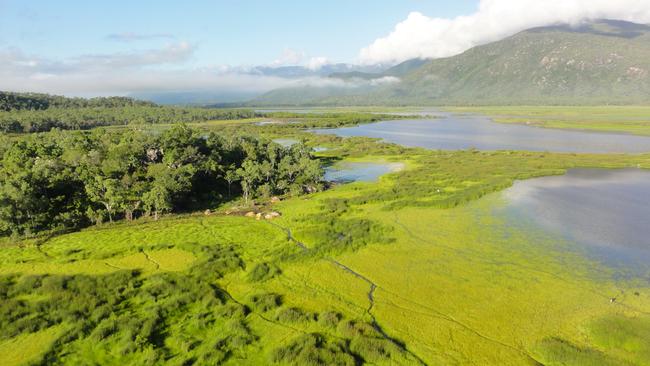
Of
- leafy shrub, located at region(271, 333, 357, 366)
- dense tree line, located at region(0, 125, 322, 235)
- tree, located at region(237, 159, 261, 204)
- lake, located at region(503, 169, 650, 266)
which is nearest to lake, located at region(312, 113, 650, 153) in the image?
lake, located at region(503, 169, 650, 266)

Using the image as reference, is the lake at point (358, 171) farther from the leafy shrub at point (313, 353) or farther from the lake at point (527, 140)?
the leafy shrub at point (313, 353)

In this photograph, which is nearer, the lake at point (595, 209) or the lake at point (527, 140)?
the lake at point (595, 209)

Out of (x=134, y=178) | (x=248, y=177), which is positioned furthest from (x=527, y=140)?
(x=134, y=178)

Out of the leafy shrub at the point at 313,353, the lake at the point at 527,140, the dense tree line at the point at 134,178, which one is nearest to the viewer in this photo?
the leafy shrub at the point at 313,353

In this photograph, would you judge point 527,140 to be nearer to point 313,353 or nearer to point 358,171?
point 358,171

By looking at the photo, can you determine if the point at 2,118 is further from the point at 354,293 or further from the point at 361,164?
the point at 354,293

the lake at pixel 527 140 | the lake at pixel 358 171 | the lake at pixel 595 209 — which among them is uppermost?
the lake at pixel 527 140

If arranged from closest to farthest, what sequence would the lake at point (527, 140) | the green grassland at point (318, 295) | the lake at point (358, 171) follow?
1. the green grassland at point (318, 295)
2. the lake at point (358, 171)
3. the lake at point (527, 140)

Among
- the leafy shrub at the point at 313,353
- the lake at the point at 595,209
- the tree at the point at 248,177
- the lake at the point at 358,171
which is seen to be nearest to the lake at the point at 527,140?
the lake at the point at 358,171
